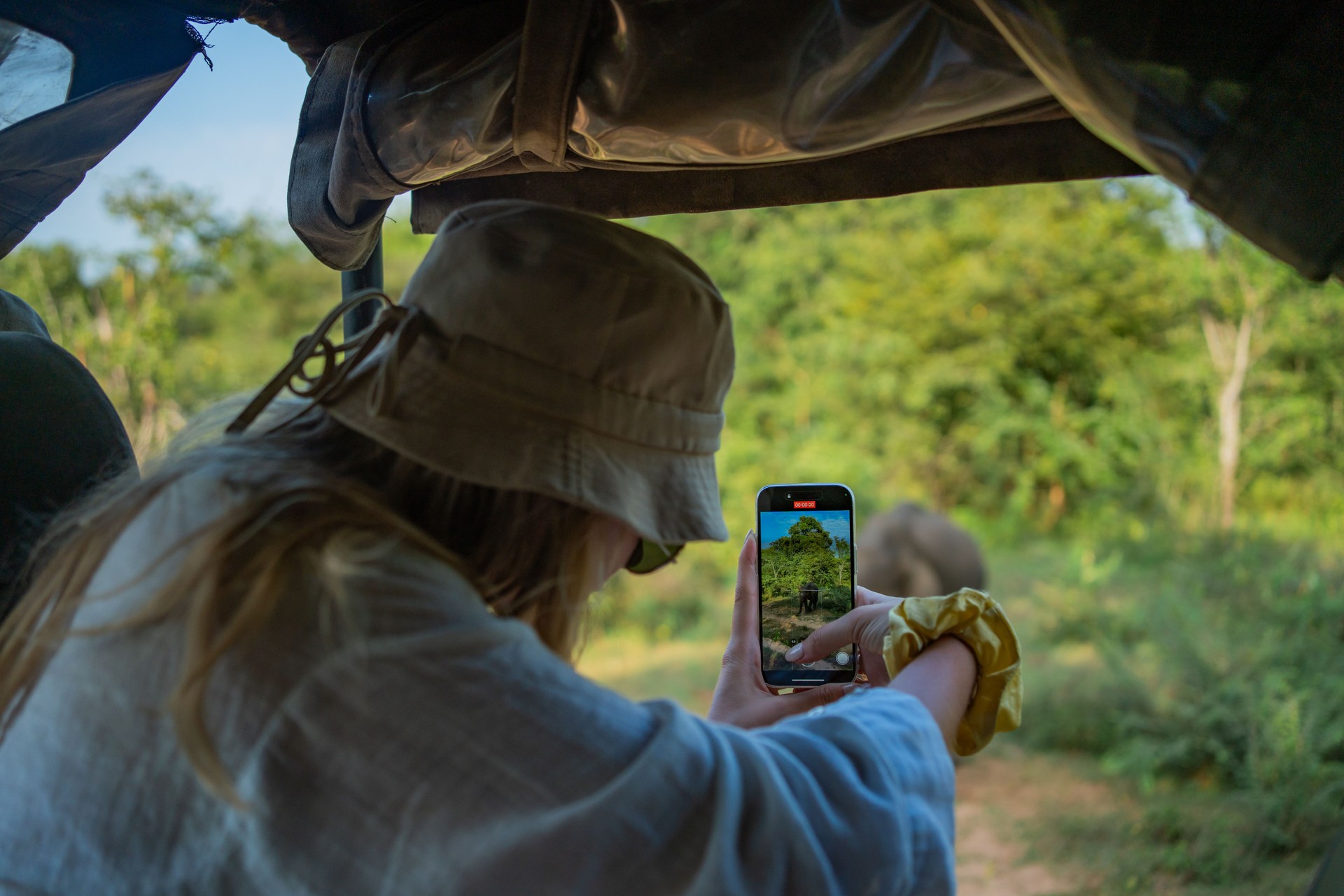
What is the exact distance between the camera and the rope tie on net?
2.81 feet

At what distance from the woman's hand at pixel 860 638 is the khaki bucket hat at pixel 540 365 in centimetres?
32

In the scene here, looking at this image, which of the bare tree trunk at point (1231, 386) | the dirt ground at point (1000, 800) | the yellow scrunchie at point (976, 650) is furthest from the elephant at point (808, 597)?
the bare tree trunk at point (1231, 386)

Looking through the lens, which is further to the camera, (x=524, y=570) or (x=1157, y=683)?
(x=1157, y=683)

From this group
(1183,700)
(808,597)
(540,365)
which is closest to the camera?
(540,365)

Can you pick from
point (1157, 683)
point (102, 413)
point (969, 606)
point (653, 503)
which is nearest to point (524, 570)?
point (653, 503)

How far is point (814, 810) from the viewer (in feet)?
2.54

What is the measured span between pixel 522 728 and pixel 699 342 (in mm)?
383

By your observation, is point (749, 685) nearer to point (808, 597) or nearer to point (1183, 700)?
point (808, 597)

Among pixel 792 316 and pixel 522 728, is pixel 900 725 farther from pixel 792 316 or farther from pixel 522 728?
pixel 792 316

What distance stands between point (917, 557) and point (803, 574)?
635 cm

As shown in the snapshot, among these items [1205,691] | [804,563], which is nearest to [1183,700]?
[1205,691]

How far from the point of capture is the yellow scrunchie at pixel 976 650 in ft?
3.50

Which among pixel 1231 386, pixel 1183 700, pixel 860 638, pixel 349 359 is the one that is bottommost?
pixel 1183 700

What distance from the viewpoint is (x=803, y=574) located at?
137 centimetres
